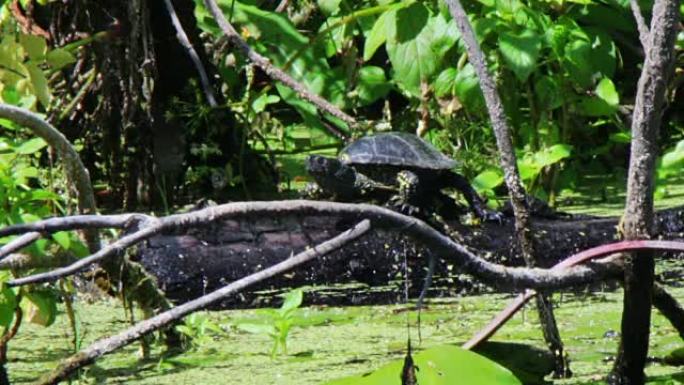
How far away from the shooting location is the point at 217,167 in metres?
4.48

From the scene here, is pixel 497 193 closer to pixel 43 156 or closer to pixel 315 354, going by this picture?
pixel 43 156

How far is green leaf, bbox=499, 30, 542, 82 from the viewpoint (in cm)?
390

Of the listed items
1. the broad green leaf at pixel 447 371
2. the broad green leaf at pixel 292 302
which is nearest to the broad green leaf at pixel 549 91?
the broad green leaf at pixel 292 302

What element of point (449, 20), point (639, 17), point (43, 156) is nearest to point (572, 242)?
point (449, 20)

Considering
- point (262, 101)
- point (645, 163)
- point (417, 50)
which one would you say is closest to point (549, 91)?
point (417, 50)

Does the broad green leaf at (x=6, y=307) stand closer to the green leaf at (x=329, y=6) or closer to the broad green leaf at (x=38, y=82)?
the broad green leaf at (x=38, y=82)

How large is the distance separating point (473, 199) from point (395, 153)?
0.28 m

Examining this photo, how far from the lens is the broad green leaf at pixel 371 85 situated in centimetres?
461

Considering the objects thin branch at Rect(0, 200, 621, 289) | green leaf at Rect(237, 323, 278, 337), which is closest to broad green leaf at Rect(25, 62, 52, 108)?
green leaf at Rect(237, 323, 278, 337)

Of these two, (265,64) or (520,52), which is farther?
(520,52)

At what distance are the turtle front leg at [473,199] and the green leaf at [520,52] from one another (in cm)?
34

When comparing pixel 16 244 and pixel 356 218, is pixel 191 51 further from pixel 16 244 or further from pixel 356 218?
pixel 356 218

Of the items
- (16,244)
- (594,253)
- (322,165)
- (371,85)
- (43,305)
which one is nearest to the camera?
(16,244)

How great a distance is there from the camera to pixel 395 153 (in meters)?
3.90
